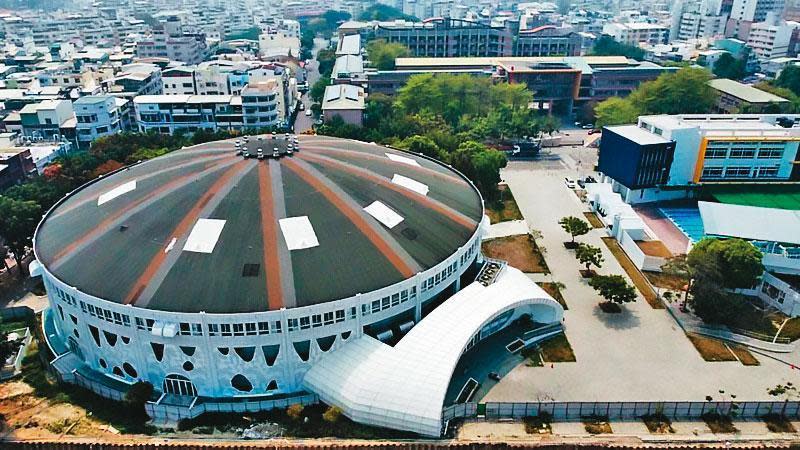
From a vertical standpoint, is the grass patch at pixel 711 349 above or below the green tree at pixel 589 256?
below

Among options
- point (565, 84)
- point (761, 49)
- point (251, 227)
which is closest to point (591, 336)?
point (251, 227)

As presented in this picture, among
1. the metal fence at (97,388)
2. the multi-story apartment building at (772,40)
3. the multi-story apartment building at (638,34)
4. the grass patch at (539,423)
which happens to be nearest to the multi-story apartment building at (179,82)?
the metal fence at (97,388)

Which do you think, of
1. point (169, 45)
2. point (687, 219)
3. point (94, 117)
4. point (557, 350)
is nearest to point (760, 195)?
point (687, 219)

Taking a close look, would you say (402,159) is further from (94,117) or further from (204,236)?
(94,117)

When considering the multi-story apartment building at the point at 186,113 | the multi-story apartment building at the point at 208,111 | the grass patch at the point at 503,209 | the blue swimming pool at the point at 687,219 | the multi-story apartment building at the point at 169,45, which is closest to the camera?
the blue swimming pool at the point at 687,219

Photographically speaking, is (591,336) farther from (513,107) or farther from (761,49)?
(761,49)

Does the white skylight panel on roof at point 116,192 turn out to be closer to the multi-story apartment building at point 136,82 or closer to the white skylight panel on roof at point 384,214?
the white skylight panel on roof at point 384,214

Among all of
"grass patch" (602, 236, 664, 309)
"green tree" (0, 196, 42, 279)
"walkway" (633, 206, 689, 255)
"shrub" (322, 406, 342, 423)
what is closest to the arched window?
"shrub" (322, 406, 342, 423)
